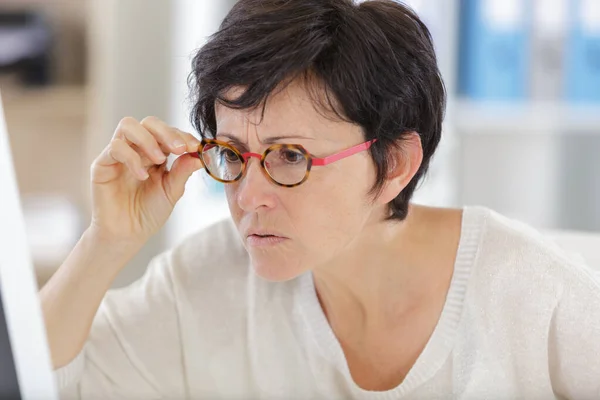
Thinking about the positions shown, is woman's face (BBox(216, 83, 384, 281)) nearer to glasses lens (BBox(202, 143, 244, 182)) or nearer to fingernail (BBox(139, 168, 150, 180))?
glasses lens (BBox(202, 143, 244, 182))

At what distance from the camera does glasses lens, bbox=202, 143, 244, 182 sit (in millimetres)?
1266

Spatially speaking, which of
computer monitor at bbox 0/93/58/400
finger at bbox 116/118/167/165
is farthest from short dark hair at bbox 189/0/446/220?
computer monitor at bbox 0/93/58/400

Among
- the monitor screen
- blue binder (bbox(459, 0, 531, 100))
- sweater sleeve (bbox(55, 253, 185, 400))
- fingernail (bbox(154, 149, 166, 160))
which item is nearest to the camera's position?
the monitor screen

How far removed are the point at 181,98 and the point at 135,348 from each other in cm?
187

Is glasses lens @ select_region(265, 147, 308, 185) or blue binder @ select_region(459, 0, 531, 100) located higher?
glasses lens @ select_region(265, 147, 308, 185)

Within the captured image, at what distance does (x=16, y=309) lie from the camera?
70 cm

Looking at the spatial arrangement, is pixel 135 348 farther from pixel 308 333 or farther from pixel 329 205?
pixel 329 205

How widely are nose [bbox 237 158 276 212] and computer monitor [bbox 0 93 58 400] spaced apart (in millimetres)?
538

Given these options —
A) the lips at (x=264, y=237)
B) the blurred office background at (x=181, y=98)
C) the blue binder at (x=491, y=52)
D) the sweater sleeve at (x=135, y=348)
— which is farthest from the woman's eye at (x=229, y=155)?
the blue binder at (x=491, y=52)

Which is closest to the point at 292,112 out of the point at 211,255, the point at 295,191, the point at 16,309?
the point at 295,191

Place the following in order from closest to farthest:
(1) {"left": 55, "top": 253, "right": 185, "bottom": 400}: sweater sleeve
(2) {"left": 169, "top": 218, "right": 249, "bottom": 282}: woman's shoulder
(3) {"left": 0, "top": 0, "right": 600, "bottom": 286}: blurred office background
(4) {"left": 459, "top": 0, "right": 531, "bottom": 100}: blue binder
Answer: (1) {"left": 55, "top": 253, "right": 185, "bottom": 400}: sweater sleeve < (2) {"left": 169, "top": 218, "right": 249, "bottom": 282}: woman's shoulder < (3) {"left": 0, "top": 0, "right": 600, "bottom": 286}: blurred office background < (4) {"left": 459, "top": 0, "right": 531, "bottom": 100}: blue binder

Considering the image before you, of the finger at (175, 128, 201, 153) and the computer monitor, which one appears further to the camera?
the finger at (175, 128, 201, 153)

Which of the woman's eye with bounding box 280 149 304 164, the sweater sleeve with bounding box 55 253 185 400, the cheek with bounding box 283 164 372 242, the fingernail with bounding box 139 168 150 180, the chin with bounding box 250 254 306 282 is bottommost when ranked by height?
the sweater sleeve with bounding box 55 253 185 400

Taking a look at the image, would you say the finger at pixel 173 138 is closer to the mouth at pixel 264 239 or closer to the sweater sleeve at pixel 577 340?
the mouth at pixel 264 239
